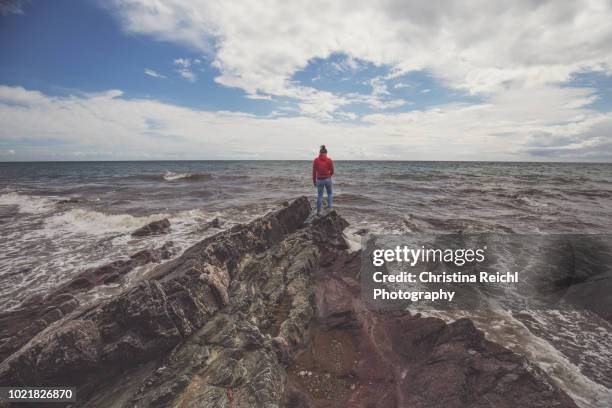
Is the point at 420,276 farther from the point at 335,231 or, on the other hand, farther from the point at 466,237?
the point at 466,237

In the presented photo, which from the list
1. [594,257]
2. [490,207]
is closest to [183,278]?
[594,257]

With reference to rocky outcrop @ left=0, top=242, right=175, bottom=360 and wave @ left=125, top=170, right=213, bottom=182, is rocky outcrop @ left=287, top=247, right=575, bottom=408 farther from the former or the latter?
wave @ left=125, top=170, right=213, bottom=182

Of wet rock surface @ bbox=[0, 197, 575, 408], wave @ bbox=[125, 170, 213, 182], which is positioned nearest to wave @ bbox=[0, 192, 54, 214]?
wave @ bbox=[125, 170, 213, 182]

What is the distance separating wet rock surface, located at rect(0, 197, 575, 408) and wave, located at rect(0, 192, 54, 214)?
1770 cm

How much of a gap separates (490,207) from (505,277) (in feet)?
37.0

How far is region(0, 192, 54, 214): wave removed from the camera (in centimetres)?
1714

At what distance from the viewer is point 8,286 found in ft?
23.6

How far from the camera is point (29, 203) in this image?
19.7 metres

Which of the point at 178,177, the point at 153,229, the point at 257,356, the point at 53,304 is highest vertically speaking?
the point at 178,177

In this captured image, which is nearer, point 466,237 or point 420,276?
point 420,276

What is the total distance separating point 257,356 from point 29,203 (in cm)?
2451

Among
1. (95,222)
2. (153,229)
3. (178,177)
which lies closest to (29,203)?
(95,222)

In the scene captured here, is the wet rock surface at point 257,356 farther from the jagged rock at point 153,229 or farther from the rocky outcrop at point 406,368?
the jagged rock at point 153,229

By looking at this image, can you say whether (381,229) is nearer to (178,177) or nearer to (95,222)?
(95,222)
